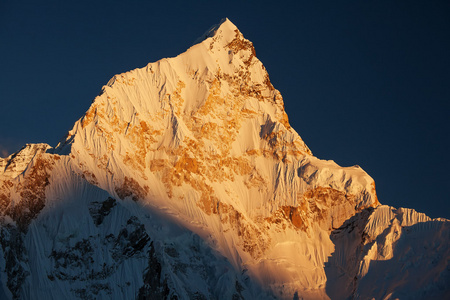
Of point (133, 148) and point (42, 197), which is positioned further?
point (133, 148)

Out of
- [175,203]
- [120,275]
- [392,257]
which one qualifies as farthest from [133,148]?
[392,257]

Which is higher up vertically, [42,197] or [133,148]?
[133,148]

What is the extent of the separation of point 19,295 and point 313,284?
2347 inches

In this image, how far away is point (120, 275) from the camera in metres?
175

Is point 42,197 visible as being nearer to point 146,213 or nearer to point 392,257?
point 146,213

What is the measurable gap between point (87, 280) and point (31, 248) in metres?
11.6

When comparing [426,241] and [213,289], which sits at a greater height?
[426,241]

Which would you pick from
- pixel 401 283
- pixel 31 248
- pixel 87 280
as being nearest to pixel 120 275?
pixel 87 280

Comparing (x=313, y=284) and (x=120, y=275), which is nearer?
(x=120, y=275)

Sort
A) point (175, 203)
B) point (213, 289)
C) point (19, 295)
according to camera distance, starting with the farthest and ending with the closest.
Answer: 1. point (175, 203)
2. point (213, 289)
3. point (19, 295)

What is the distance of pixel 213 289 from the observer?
182875mm

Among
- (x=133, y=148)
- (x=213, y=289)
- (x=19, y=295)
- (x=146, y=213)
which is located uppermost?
(x=133, y=148)

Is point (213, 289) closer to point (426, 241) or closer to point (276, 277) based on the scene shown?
point (276, 277)

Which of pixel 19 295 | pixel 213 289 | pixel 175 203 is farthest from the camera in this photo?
pixel 175 203
